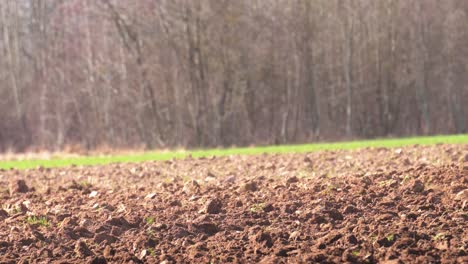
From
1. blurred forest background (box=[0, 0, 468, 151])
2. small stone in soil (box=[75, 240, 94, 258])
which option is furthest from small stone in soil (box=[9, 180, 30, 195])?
blurred forest background (box=[0, 0, 468, 151])

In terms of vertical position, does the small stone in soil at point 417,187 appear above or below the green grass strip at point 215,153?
below

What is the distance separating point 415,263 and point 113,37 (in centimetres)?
3236

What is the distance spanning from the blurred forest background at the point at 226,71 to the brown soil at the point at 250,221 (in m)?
22.8

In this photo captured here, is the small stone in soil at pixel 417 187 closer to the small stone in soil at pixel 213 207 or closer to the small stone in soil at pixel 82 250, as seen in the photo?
the small stone in soil at pixel 213 207

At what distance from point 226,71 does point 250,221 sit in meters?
27.1

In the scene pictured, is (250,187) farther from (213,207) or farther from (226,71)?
(226,71)

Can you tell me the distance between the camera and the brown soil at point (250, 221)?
655cm

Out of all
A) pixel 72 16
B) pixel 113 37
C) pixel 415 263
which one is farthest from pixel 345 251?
pixel 72 16

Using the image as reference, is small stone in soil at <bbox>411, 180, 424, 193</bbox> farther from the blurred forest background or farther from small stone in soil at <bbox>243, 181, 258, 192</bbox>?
the blurred forest background

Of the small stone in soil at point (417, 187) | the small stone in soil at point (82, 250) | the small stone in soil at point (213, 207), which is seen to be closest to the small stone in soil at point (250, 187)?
the small stone in soil at point (213, 207)

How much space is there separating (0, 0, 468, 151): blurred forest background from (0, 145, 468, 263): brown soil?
74.8ft

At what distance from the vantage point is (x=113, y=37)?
122ft

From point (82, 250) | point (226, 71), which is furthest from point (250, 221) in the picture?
point (226, 71)

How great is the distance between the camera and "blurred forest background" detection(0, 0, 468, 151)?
3453 centimetres
